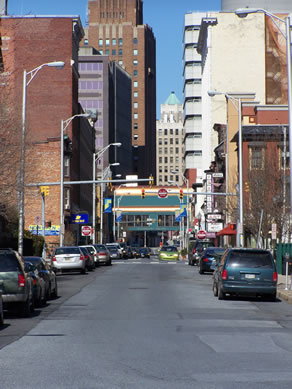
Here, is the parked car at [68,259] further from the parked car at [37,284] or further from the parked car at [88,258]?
the parked car at [37,284]

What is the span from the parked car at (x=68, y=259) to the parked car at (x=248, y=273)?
1930 centimetres

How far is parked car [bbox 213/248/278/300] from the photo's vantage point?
2472 cm

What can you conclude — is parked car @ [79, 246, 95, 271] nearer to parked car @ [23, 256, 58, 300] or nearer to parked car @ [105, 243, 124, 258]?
parked car @ [23, 256, 58, 300]

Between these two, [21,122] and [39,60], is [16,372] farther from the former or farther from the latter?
[39,60]

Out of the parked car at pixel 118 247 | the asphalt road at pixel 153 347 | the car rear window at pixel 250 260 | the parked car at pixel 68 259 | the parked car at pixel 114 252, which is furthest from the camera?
the parked car at pixel 118 247

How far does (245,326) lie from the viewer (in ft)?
56.0

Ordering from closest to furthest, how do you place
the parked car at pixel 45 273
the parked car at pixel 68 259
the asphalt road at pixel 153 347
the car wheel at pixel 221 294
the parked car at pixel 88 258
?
the asphalt road at pixel 153 347 → the parked car at pixel 45 273 → the car wheel at pixel 221 294 → the parked car at pixel 68 259 → the parked car at pixel 88 258

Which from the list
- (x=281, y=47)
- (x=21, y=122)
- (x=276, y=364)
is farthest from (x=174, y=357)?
(x=281, y=47)

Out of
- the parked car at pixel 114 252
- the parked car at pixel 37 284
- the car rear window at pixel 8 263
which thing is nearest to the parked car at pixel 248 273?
the parked car at pixel 37 284

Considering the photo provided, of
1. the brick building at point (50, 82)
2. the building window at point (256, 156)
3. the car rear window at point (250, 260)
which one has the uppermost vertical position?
the brick building at point (50, 82)

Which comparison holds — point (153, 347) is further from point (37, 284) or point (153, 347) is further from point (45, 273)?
point (45, 273)

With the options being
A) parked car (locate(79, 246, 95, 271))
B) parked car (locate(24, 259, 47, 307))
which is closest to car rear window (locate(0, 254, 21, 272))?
parked car (locate(24, 259, 47, 307))

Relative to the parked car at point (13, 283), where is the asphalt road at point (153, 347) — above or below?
below

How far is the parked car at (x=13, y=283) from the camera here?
18.8 metres
